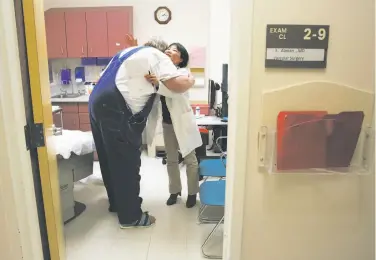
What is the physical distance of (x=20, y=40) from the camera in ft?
3.56

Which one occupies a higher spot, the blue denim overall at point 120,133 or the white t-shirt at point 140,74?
the white t-shirt at point 140,74

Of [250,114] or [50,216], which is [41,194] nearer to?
[50,216]

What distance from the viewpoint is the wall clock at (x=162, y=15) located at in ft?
14.6

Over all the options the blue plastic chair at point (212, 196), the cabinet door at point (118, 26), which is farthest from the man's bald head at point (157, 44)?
the cabinet door at point (118, 26)

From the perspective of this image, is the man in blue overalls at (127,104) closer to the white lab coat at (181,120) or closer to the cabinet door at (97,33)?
the white lab coat at (181,120)

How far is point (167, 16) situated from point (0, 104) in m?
3.86

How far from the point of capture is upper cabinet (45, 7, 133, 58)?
4355mm

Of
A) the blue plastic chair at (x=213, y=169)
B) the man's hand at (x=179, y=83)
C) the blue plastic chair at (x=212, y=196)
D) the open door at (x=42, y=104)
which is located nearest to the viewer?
→ the open door at (x=42, y=104)

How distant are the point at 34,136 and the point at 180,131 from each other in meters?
1.40

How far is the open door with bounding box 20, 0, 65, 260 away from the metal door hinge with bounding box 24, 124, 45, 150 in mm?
14

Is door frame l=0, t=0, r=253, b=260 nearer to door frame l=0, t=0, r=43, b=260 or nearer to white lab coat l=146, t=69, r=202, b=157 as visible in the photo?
door frame l=0, t=0, r=43, b=260

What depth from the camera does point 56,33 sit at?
4.46m

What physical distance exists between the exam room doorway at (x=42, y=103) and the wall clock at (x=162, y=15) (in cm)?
350

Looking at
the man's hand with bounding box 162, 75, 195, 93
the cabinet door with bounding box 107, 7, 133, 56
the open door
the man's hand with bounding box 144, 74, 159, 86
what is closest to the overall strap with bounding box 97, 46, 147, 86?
the man's hand with bounding box 144, 74, 159, 86
